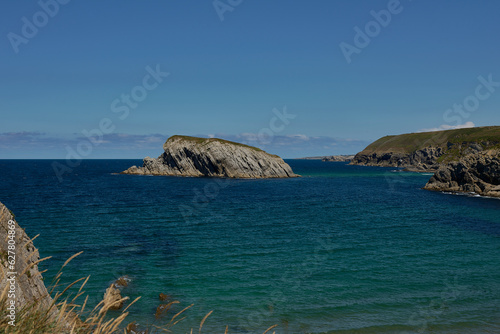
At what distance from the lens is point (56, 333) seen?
4.61 m

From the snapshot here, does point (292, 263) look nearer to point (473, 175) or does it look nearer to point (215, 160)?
point (473, 175)

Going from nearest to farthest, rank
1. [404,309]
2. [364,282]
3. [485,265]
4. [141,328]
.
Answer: [141,328]
[404,309]
[364,282]
[485,265]

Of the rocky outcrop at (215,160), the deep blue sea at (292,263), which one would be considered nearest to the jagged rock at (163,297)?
the deep blue sea at (292,263)

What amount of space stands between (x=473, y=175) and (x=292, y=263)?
269 feet

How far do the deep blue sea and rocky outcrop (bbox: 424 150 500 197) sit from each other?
103ft

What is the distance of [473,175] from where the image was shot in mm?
89250

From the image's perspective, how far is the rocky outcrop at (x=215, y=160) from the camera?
141 m

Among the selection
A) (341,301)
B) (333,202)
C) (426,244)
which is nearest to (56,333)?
(341,301)

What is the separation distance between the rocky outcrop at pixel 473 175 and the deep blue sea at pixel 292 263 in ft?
103

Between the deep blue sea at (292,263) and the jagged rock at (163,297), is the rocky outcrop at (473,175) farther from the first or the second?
the jagged rock at (163,297)

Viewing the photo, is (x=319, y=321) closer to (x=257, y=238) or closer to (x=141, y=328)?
(x=141, y=328)

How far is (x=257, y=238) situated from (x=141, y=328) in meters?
22.0

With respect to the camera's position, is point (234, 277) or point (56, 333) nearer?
→ point (56, 333)

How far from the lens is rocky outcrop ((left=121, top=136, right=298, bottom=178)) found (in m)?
141
